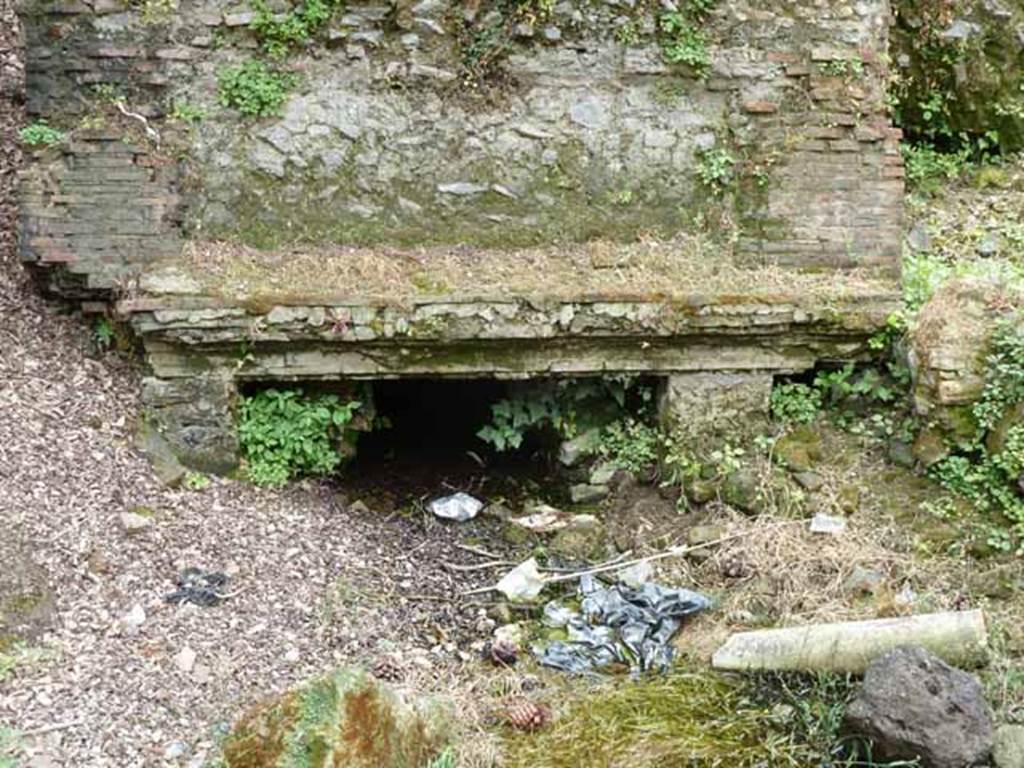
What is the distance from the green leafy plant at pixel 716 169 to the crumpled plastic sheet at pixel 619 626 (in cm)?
216

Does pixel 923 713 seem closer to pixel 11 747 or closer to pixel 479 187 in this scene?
pixel 11 747

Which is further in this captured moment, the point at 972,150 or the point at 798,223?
the point at 972,150

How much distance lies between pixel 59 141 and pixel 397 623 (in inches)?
115

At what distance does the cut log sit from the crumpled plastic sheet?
410 millimetres

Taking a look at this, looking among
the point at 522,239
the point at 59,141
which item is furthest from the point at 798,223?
the point at 59,141

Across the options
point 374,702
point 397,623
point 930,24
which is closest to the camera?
point 374,702

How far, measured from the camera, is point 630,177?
20.0ft

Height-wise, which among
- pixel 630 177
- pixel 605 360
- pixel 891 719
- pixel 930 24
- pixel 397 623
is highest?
pixel 930 24

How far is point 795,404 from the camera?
6.00 meters

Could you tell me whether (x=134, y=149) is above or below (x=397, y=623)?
above

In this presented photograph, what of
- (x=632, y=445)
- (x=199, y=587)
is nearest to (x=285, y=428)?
(x=199, y=587)

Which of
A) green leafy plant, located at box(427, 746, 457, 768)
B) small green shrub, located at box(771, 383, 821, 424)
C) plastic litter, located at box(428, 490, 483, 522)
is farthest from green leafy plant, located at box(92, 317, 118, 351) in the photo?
small green shrub, located at box(771, 383, 821, 424)

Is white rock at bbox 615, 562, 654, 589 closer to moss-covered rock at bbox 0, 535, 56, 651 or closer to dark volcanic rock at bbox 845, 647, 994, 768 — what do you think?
dark volcanic rock at bbox 845, 647, 994, 768

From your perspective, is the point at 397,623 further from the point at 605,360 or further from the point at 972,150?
the point at 972,150
